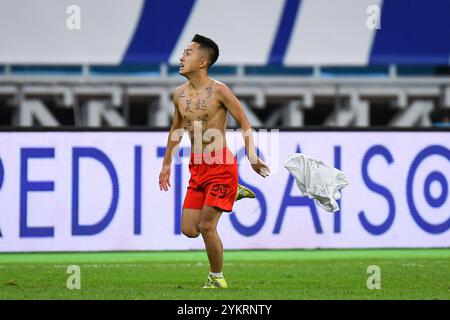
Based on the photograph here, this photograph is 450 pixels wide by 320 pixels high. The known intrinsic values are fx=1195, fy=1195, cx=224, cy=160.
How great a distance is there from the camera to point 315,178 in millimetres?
11070

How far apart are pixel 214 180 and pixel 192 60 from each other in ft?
3.53

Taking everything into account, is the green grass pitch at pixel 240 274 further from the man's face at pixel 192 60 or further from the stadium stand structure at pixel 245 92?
the stadium stand structure at pixel 245 92

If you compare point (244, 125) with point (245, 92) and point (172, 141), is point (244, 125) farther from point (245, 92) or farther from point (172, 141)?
point (245, 92)

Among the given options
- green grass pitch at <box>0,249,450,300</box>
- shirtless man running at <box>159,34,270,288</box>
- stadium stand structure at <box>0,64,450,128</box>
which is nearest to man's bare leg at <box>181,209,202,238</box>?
shirtless man running at <box>159,34,270,288</box>

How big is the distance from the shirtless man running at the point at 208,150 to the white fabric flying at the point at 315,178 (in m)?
0.75

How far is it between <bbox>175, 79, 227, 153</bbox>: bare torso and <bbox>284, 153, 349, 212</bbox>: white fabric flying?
87cm

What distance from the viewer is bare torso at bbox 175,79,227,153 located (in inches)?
413

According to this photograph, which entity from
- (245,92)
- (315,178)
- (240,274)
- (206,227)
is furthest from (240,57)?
(206,227)

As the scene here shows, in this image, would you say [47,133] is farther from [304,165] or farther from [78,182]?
[304,165]

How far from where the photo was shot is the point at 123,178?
50.6 ft

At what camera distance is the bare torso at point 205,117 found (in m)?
10.5

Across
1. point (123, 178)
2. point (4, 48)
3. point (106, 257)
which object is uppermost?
point (4, 48)

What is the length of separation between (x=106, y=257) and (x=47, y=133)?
1.79 m
